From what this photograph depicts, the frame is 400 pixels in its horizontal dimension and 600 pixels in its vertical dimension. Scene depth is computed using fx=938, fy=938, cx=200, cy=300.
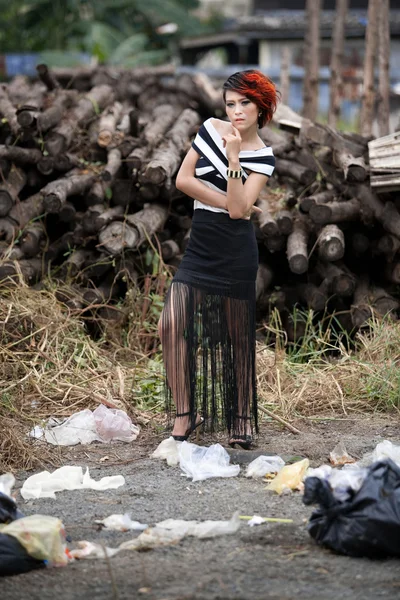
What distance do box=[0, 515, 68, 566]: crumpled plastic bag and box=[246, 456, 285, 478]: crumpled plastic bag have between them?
4.68 ft

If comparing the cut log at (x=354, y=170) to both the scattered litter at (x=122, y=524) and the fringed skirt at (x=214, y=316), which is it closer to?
the fringed skirt at (x=214, y=316)

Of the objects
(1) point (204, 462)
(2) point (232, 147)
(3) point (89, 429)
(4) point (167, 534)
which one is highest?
(2) point (232, 147)

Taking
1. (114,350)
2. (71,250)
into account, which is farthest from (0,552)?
(71,250)

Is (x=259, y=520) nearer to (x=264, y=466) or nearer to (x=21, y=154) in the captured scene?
(x=264, y=466)

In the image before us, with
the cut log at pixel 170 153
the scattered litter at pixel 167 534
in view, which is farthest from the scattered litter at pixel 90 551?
the cut log at pixel 170 153

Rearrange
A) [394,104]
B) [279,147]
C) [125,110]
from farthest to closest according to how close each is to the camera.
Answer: [394,104]
[125,110]
[279,147]

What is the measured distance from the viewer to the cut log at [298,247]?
6870 mm

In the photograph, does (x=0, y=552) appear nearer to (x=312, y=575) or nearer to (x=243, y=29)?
(x=312, y=575)

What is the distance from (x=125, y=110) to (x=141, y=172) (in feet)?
10.7

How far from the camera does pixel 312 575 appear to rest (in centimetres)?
338

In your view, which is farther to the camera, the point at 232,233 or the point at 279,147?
the point at 279,147

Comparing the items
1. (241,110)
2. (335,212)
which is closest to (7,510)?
(241,110)

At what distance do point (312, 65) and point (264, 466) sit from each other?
1055 centimetres

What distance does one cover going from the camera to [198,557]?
358cm
